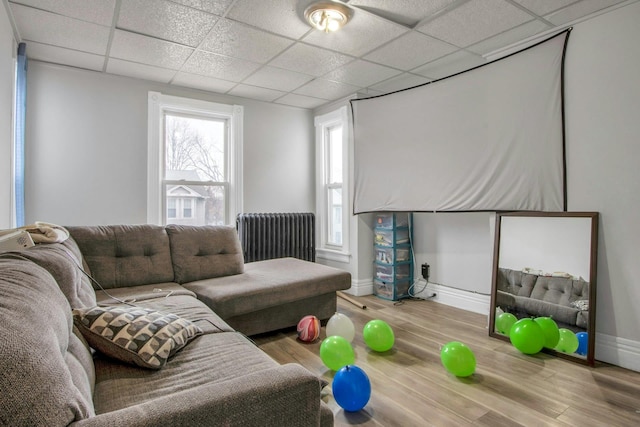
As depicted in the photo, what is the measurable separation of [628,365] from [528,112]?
1.84 m

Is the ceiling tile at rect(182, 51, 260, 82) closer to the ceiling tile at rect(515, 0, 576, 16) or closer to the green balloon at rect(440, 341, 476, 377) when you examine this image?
the ceiling tile at rect(515, 0, 576, 16)

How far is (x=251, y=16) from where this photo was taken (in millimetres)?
2430

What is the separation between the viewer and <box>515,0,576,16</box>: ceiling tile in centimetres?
227

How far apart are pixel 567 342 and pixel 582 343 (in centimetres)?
9

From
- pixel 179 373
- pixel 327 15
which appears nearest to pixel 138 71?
pixel 327 15

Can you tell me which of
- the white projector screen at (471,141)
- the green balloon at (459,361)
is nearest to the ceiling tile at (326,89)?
the white projector screen at (471,141)

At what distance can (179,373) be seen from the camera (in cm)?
134

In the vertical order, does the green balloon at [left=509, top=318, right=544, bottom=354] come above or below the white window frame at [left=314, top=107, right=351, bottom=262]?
below

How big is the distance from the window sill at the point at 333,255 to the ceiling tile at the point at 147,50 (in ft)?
8.62

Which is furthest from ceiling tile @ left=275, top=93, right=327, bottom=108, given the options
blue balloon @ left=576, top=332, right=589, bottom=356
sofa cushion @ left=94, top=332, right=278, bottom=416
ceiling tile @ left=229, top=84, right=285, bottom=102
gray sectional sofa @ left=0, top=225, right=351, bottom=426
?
blue balloon @ left=576, top=332, right=589, bottom=356

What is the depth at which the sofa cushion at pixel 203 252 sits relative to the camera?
2914 mm

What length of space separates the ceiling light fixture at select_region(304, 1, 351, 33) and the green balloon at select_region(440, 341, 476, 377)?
2.24 metres

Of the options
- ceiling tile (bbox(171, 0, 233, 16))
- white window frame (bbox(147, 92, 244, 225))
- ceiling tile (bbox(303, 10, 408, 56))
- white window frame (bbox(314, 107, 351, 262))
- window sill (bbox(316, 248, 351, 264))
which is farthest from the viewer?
white window frame (bbox(314, 107, 351, 262))

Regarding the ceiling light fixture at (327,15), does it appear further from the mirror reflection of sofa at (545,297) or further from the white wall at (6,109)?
the mirror reflection of sofa at (545,297)
